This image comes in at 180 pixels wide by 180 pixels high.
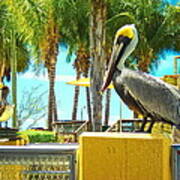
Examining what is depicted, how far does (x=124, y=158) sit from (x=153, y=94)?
56.0 inches

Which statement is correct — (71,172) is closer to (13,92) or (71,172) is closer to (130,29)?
(130,29)

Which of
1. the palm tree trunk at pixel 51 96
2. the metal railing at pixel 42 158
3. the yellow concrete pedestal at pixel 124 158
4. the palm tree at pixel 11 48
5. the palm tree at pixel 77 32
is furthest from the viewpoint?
the palm tree at pixel 77 32

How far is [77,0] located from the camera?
2469 cm

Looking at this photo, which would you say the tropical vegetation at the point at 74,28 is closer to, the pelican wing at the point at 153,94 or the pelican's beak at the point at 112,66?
the pelican's beak at the point at 112,66

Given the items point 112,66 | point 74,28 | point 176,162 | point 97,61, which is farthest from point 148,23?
point 176,162

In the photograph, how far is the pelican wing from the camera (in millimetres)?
4187

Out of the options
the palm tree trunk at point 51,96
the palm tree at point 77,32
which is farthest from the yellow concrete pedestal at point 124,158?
the palm tree at point 77,32

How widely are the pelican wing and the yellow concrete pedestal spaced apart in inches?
46.0

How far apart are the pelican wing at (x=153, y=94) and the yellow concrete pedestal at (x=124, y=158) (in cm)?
117

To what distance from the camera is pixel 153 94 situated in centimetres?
427

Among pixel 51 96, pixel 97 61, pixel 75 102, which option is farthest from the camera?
pixel 75 102

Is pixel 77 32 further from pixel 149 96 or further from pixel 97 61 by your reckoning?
pixel 149 96

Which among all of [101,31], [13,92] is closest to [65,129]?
[101,31]

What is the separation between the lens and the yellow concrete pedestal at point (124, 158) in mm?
2949
